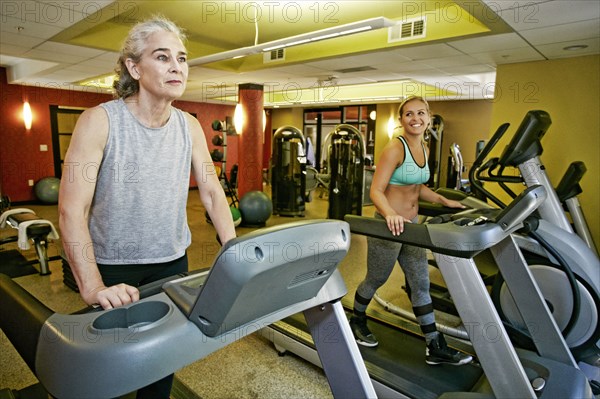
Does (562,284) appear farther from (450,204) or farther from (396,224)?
(396,224)

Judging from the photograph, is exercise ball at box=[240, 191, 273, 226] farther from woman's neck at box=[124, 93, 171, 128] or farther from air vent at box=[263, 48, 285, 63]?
woman's neck at box=[124, 93, 171, 128]

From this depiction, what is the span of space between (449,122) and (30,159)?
9.55 metres

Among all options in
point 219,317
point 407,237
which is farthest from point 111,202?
point 407,237

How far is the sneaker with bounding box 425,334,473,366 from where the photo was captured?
2.10 m

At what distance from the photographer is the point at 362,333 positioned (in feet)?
7.74

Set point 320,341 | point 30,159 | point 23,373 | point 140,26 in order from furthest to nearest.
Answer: point 30,159 < point 23,373 < point 140,26 < point 320,341

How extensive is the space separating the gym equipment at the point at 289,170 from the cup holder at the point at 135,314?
6141 millimetres

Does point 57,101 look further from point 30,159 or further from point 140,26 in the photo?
point 140,26

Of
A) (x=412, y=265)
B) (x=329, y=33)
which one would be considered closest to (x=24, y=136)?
(x=329, y=33)

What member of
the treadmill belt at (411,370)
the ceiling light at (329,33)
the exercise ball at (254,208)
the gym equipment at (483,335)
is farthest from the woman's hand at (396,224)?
the exercise ball at (254,208)

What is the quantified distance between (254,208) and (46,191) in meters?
4.83

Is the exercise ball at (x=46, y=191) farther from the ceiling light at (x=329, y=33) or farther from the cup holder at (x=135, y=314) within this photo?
the cup holder at (x=135, y=314)

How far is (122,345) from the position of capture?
26.6 inches

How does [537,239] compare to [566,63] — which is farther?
[566,63]
